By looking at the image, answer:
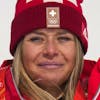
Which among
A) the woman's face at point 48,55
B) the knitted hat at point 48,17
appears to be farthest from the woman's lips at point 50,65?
the knitted hat at point 48,17

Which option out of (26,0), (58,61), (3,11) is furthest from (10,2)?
(58,61)

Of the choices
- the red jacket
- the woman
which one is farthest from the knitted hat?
the red jacket

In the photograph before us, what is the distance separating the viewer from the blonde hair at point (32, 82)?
181 centimetres

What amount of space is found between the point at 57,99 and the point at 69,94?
0.19 feet

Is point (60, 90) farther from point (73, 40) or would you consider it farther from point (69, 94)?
point (73, 40)

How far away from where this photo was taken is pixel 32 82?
5.95 ft

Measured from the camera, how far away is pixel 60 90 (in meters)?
1.87

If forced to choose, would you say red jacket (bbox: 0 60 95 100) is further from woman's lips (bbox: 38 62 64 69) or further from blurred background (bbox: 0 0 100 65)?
blurred background (bbox: 0 0 100 65)

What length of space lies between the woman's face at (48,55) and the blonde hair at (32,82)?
2 centimetres

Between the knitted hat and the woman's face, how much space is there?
23mm

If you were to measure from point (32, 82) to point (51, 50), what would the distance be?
6.5 inches

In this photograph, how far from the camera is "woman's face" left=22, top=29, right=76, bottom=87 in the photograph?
5.76 ft

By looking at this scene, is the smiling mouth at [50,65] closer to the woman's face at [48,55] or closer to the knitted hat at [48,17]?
the woman's face at [48,55]

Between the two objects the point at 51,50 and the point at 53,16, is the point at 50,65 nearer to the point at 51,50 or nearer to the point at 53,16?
the point at 51,50
